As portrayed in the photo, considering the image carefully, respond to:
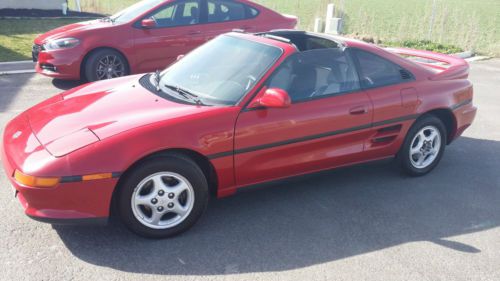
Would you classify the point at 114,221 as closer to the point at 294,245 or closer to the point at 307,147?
the point at 294,245

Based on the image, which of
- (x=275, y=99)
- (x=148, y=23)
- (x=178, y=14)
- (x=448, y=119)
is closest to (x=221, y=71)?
(x=275, y=99)

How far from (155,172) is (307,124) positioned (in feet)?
4.52

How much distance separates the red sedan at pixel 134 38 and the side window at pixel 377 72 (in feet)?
14.4

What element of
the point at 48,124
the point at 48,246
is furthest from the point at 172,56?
the point at 48,246

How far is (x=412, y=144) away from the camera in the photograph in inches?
197

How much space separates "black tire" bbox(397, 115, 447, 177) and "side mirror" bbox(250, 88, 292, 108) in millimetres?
1632

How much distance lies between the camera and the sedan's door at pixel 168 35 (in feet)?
26.7

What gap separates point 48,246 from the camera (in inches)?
141

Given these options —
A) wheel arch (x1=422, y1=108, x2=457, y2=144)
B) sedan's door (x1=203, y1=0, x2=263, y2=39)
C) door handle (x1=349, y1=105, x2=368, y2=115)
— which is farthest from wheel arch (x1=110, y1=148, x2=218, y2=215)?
sedan's door (x1=203, y1=0, x2=263, y2=39)

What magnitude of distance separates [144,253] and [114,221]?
546 millimetres

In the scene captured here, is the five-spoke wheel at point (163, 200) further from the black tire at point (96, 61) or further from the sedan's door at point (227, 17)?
the sedan's door at point (227, 17)

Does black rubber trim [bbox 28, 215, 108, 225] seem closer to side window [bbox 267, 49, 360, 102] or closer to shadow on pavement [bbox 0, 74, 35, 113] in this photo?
side window [bbox 267, 49, 360, 102]

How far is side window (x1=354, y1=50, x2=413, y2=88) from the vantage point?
15.2 ft

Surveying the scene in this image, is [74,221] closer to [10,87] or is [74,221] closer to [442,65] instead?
[442,65]
